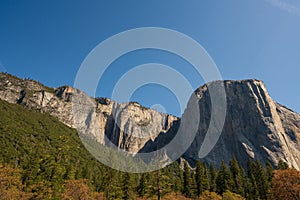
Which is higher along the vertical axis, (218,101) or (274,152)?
(218,101)

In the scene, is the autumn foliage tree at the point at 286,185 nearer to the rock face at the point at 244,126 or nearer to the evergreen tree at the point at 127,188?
the evergreen tree at the point at 127,188

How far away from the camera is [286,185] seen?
30844mm

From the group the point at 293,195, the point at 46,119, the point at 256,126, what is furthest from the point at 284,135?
the point at 46,119

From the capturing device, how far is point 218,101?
493 ft

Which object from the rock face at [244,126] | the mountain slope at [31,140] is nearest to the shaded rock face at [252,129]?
the rock face at [244,126]

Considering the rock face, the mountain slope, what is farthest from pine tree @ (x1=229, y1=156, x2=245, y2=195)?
the rock face

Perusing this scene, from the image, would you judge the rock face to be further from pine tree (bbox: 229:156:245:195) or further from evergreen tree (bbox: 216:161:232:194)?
evergreen tree (bbox: 216:161:232:194)

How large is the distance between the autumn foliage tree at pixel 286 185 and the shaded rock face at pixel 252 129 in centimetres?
9170

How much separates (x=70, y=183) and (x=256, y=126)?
117 m

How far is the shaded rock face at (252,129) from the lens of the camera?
121 meters

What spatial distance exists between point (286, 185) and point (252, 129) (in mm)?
108101

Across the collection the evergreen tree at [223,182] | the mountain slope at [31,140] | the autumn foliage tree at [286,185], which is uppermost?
the mountain slope at [31,140]

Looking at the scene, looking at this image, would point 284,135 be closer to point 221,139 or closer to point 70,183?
point 221,139

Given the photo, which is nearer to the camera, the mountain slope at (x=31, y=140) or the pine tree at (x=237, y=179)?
the pine tree at (x=237, y=179)
